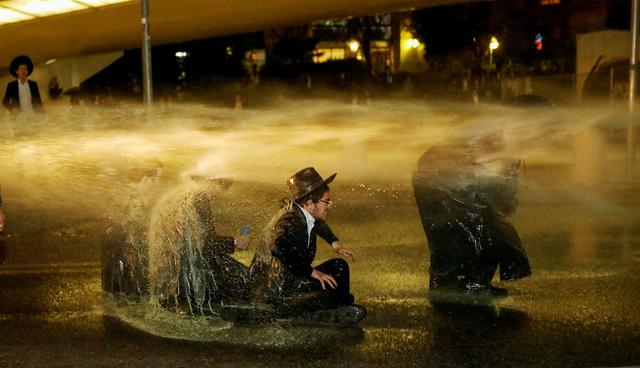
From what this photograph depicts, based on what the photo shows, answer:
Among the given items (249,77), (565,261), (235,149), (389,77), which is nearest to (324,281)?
(565,261)

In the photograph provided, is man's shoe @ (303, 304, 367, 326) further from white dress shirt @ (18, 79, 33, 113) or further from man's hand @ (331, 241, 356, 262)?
white dress shirt @ (18, 79, 33, 113)

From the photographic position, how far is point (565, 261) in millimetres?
7070

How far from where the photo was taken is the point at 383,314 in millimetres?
5570

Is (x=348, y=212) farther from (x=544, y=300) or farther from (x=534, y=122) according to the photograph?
(x=544, y=300)

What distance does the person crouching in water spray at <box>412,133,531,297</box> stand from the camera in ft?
19.3

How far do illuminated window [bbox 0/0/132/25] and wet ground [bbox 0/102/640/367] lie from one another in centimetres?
642

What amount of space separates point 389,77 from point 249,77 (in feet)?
24.8

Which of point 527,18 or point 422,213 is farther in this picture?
point 527,18

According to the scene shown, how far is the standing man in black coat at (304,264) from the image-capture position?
16.6ft

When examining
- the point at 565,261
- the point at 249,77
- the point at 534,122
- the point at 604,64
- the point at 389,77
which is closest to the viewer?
the point at 565,261

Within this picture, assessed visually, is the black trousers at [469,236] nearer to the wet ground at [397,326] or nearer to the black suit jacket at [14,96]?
the wet ground at [397,326]

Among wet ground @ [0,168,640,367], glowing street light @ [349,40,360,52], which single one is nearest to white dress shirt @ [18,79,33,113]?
wet ground @ [0,168,640,367]

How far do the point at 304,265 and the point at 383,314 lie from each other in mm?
823

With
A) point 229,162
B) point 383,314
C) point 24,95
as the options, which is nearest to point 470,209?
point 383,314
